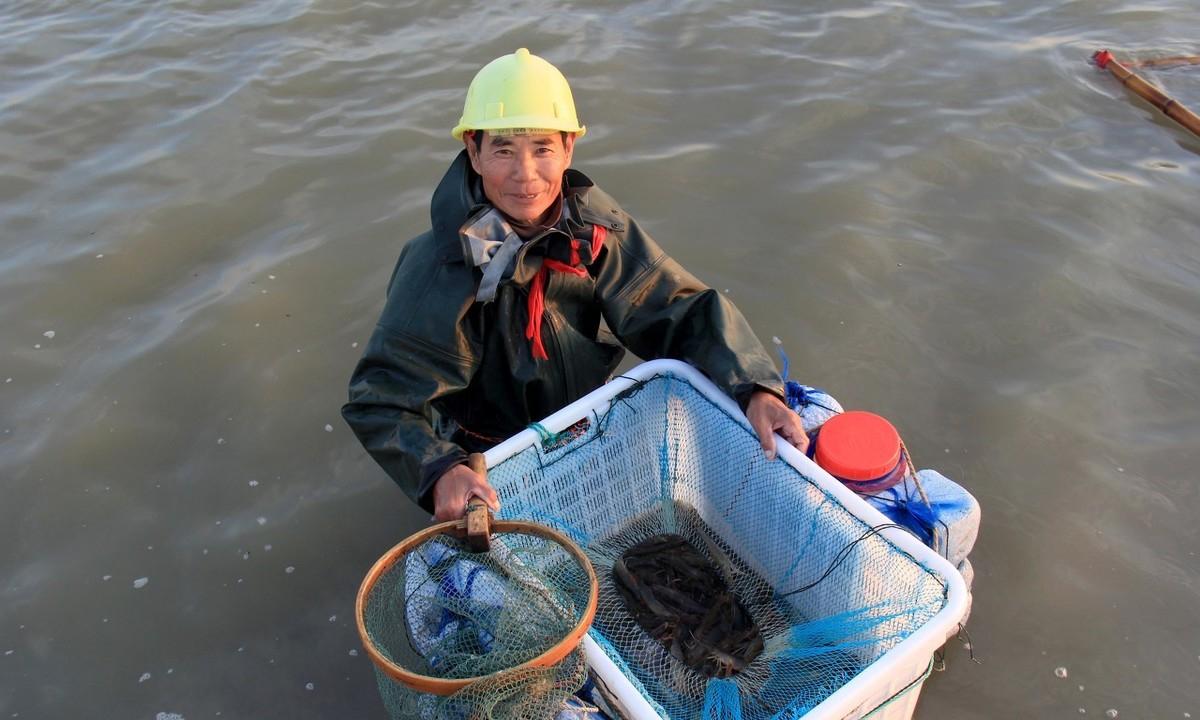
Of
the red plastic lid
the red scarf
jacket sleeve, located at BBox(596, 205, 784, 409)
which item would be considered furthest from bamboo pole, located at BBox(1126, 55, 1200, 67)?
the red scarf

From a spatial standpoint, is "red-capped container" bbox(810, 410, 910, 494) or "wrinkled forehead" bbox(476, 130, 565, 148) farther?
"red-capped container" bbox(810, 410, 910, 494)

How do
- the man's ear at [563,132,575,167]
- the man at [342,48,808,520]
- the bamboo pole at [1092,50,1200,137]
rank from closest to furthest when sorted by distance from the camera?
the man at [342,48,808,520], the man's ear at [563,132,575,167], the bamboo pole at [1092,50,1200,137]

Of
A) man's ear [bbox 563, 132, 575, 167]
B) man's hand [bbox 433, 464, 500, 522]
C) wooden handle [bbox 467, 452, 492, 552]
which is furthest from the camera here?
man's ear [bbox 563, 132, 575, 167]

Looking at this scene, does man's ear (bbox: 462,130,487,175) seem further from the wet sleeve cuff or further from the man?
the wet sleeve cuff

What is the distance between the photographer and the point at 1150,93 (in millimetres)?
5766

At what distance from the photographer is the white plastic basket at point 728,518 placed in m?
2.07

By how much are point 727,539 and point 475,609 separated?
1.08 meters

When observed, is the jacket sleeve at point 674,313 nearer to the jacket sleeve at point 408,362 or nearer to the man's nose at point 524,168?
the man's nose at point 524,168

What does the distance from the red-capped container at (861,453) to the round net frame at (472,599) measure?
92 centimetres

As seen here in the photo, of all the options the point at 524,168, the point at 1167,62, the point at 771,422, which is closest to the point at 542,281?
the point at 524,168

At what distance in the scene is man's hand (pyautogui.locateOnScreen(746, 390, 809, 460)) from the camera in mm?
2678

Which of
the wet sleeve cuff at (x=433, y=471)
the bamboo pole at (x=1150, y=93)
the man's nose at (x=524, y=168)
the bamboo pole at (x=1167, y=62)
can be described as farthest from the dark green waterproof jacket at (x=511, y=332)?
the bamboo pole at (x=1167, y=62)

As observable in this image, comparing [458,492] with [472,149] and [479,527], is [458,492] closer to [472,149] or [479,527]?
[479,527]

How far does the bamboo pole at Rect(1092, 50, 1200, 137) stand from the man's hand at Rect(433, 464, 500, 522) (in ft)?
17.1
